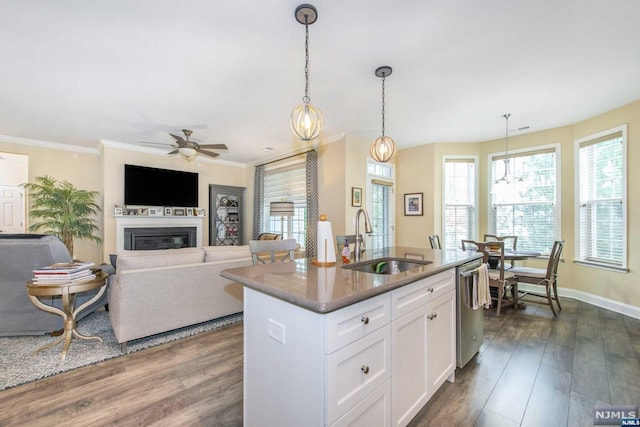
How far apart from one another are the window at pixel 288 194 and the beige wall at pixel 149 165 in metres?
0.80

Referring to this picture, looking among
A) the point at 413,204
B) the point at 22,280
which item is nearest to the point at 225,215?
the point at 22,280

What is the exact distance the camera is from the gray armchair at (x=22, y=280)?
8.80 feet

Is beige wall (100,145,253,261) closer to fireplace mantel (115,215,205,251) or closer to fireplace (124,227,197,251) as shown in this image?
fireplace mantel (115,215,205,251)

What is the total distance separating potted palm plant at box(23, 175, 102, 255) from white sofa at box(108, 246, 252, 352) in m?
3.26

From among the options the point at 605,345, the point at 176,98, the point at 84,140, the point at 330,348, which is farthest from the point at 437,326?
the point at 84,140

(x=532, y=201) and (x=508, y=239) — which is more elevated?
(x=532, y=201)

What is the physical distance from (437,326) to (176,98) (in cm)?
376

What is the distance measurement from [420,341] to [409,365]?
0.17 m

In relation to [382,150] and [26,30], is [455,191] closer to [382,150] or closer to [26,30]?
[382,150]

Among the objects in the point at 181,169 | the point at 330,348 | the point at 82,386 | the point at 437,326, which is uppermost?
the point at 181,169

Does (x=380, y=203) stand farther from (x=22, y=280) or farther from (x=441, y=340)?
(x=22, y=280)

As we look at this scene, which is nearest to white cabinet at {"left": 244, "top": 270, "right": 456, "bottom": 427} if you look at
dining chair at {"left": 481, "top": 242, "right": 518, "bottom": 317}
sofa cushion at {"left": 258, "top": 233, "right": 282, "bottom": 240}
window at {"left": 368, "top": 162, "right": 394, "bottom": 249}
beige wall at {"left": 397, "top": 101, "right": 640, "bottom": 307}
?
dining chair at {"left": 481, "top": 242, "right": 518, "bottom": 317}

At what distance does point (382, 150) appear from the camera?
298cm

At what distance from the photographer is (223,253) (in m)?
3.21
